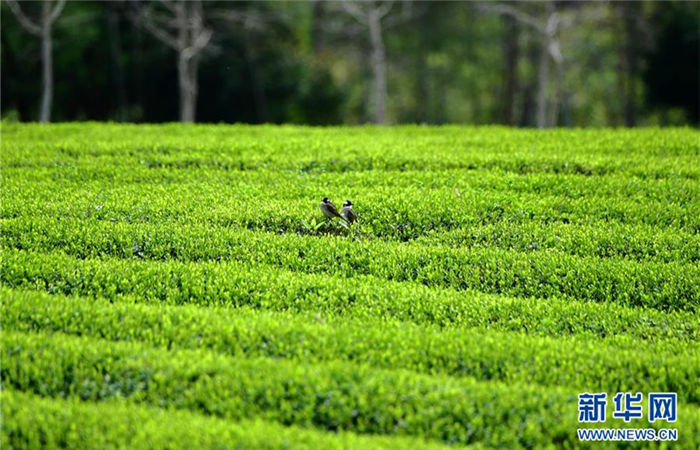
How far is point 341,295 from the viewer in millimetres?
10492

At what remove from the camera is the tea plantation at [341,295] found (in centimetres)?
773

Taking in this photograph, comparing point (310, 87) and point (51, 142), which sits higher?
point (310, 87)

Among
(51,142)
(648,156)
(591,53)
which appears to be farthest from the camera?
(591,53)

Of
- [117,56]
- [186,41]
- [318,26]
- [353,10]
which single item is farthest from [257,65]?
[318,26]

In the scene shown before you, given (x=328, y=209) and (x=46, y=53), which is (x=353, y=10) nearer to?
(x=46, y=53)

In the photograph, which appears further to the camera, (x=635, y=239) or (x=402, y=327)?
(x=635, y=239)

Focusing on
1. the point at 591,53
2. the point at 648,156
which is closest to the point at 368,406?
the point at 648,156

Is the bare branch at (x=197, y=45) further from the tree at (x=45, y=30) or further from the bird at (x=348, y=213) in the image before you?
the bird at (x=348, y=213)

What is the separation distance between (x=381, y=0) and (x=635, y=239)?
148 ft

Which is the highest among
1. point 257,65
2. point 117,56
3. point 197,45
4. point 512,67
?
point 512,67

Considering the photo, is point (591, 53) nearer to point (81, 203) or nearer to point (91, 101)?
point (91, 101)

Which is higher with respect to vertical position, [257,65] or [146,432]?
[257,65]

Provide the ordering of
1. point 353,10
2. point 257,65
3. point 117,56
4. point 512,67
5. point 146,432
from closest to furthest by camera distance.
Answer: point 146,432 → point 353,10 → point 257,65 → point 117,56 → point 512,67

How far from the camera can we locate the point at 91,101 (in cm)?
4884
